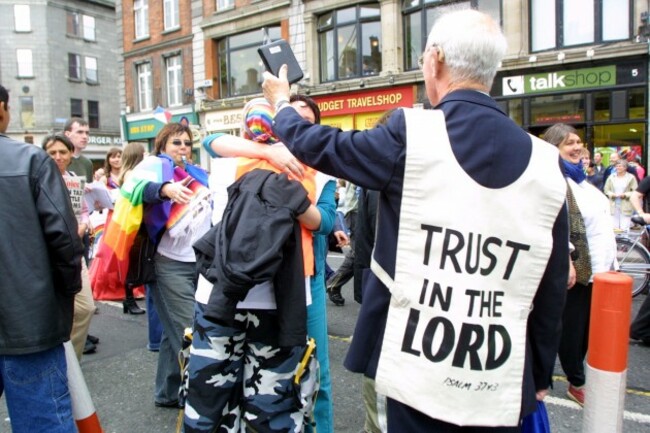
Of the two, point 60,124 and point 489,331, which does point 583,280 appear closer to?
point 489,331

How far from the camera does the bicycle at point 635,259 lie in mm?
6832

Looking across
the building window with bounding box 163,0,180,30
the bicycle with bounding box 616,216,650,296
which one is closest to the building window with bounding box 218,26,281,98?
the building window with bounding box 163,0,180,30

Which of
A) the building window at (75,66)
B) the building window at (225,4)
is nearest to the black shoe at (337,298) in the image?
the building window at (225,4)

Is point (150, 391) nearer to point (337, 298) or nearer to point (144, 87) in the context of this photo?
point (337, 298)

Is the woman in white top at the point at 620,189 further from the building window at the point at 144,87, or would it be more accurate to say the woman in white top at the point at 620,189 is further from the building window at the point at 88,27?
the building window at the point at 88,27

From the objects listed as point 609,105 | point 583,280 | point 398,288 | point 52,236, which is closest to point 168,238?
point 52,236

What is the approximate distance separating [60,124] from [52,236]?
132ft

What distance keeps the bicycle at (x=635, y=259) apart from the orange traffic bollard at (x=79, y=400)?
6335 mm

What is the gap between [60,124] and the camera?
3788cm

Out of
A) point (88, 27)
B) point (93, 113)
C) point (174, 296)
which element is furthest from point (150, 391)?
point (88, 27)

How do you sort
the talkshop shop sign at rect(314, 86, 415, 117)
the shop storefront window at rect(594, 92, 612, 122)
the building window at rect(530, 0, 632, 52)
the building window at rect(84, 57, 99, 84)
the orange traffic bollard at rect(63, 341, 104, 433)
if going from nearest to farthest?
the orange traffic bollard at rect(63, 341, 104, 433), the building window at rect(530, 0, 632, 52), the shop storefront window at rect(594, 92, 612, 122), the talkshop shop sign at rect(314, 86, 415, 117), the building window at rect(84, 57, 99, 84)

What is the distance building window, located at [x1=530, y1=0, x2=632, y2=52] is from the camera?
14091 millimetres

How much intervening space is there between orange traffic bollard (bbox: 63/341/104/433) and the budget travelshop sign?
593 inches

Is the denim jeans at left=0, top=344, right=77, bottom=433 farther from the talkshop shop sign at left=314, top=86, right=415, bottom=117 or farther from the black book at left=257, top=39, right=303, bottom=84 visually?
the talkshop shop sign at left=314, top=86, right=415, bottom=117
